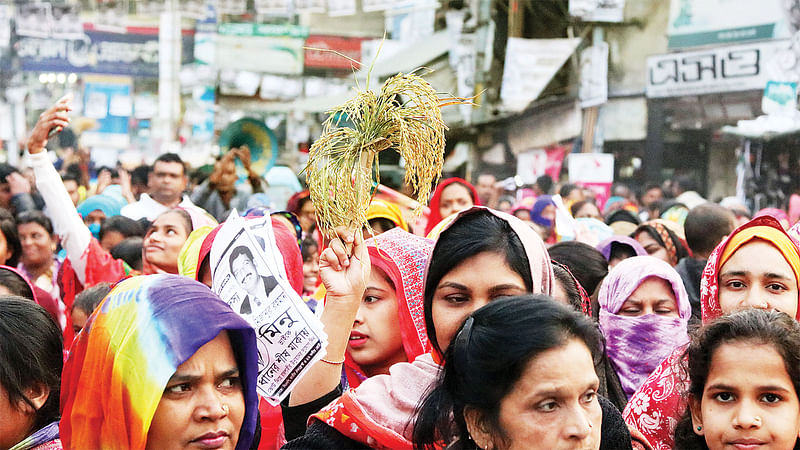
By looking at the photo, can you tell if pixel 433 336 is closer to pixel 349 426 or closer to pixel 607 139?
pixel 349 426

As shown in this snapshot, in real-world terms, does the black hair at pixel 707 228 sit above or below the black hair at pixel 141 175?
above

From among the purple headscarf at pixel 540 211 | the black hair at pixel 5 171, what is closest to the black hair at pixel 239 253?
the purple headscarf at pixel 540 211

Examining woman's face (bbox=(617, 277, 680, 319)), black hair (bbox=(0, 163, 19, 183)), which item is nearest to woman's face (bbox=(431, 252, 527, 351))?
woman's face (bbox=(617, 277, 680, 319))

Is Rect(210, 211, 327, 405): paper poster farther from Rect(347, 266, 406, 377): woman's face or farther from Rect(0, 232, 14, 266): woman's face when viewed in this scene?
Rect(0, 232, 14, 266): woman's face

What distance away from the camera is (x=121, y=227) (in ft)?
19.4

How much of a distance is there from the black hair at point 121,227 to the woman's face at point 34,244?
1.09ft

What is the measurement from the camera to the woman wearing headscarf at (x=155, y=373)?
6.62ft

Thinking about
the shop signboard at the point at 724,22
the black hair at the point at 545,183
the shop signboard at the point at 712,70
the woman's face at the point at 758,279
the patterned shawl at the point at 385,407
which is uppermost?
the shop signboard at the point at 724,22

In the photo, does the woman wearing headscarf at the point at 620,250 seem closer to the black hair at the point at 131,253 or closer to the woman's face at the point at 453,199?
the woman's face at the point at 453,199

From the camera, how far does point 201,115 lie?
766 inches

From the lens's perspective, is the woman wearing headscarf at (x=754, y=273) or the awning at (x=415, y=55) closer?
the woman wearing headscarf at (x=754, y=273)

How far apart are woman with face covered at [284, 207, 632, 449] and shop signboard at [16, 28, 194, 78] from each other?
48.6 feet

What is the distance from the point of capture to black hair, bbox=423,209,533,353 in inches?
97.1

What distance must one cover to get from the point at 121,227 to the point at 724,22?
968 centimetres
